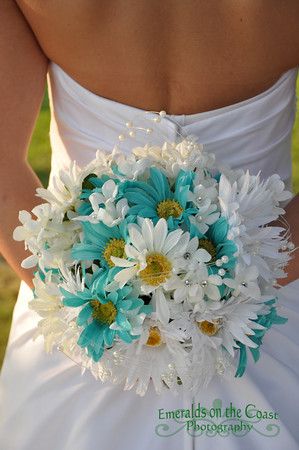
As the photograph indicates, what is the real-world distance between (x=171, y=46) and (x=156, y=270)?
2.12 feet

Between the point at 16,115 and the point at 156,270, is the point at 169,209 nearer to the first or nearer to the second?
the point at 156,270

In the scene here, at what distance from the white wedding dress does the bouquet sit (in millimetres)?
242

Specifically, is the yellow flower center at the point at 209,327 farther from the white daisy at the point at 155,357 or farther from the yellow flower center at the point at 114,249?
the yellow flower center at the point at 114,249

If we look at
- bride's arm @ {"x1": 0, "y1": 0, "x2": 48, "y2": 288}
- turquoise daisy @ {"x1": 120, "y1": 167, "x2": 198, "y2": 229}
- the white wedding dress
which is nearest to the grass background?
the white wedding dress

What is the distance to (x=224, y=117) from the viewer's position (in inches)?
87.4

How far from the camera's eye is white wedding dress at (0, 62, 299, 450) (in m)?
2.03

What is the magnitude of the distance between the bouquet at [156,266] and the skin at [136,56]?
35 centimetres

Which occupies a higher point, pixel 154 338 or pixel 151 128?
pixel 151 128

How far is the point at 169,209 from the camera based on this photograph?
1744 millimetres

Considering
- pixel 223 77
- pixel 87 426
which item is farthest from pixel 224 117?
pixel 87 426

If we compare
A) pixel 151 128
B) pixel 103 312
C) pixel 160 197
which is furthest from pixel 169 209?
pixel 151 128

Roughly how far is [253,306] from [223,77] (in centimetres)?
64

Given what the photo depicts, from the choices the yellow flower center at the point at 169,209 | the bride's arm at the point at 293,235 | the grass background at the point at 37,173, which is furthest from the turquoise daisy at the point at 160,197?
the grass background at the point at 37,173

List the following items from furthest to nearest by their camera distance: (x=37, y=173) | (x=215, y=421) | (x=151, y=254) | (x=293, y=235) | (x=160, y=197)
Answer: (x=37, y=173) → (x=293, y=235) → (x=215, y=421) → (x=160, y=197) → (x=151, y=254)
